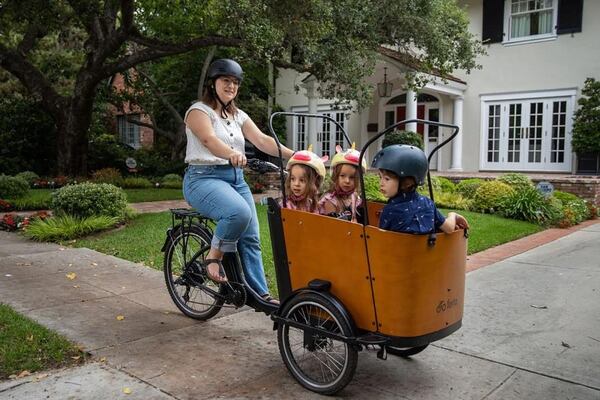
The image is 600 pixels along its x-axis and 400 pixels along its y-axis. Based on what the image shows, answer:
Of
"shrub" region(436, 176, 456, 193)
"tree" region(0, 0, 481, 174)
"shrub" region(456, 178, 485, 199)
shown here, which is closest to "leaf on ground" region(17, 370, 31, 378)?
"tree" region(0, 0, 481, 174)

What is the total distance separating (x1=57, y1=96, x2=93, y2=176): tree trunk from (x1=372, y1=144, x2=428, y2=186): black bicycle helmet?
14.8 metres

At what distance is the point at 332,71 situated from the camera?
35.3 feet

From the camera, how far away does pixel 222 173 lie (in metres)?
3.76

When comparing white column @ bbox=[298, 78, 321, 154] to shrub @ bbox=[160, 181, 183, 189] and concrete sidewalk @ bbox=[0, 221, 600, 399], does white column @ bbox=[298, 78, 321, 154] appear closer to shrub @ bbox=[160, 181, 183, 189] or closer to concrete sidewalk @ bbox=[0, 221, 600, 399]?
shrub @ bbox=[160, 181, 183, 189]

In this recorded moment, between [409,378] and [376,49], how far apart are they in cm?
872

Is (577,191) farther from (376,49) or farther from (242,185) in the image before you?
(242,185)

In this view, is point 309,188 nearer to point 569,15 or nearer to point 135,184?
point 135,184

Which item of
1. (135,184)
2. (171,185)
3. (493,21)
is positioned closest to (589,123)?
(493,21)

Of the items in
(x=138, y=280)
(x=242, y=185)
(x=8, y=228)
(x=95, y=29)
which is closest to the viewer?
(x=242, y=185)

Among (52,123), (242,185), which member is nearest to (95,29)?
(52,123)

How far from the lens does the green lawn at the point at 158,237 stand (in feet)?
21.4

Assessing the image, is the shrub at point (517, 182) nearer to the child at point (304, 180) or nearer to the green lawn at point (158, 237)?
the green lawn at point (158, 237)

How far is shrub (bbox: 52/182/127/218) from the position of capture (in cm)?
840

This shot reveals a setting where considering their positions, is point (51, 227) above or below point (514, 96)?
below
